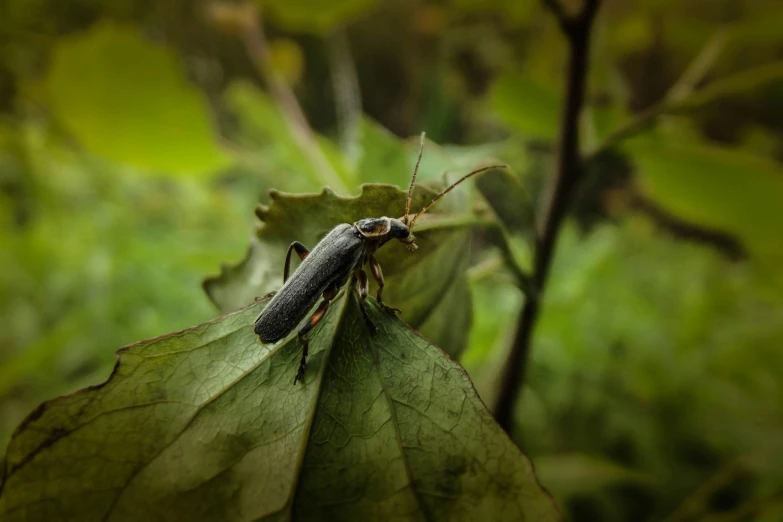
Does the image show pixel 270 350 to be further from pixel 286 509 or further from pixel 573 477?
pixel 573 477

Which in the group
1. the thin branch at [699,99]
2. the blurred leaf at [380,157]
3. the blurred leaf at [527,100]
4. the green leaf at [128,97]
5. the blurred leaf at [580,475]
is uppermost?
the green leaf at [128,97]

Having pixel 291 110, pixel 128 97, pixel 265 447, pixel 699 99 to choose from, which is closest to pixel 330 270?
pixel 265 447

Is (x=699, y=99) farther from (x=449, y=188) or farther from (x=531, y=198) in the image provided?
(x=531, y=198)

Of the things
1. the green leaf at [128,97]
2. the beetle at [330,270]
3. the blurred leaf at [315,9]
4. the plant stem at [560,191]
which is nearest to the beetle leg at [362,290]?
the beetle at [330,270]

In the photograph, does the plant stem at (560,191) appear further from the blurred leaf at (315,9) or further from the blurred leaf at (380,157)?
the blurred leaf at (315,9)

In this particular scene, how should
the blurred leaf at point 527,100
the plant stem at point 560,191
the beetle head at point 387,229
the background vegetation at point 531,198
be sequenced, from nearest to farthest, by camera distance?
the beetle head at point 387,229 → the plant stem at point 560,191 → the background vegetation at point 531,198 → the blurred leaf at point 527,100

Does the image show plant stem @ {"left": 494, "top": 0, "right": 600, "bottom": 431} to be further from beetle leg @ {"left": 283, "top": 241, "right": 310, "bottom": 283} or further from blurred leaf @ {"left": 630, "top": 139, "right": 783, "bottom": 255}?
beetle leg @ {"left": 283, "top": 241, "right": 310, "bottom": 283}

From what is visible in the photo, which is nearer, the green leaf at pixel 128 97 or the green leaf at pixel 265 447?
the green leaf at pixel 265 447
